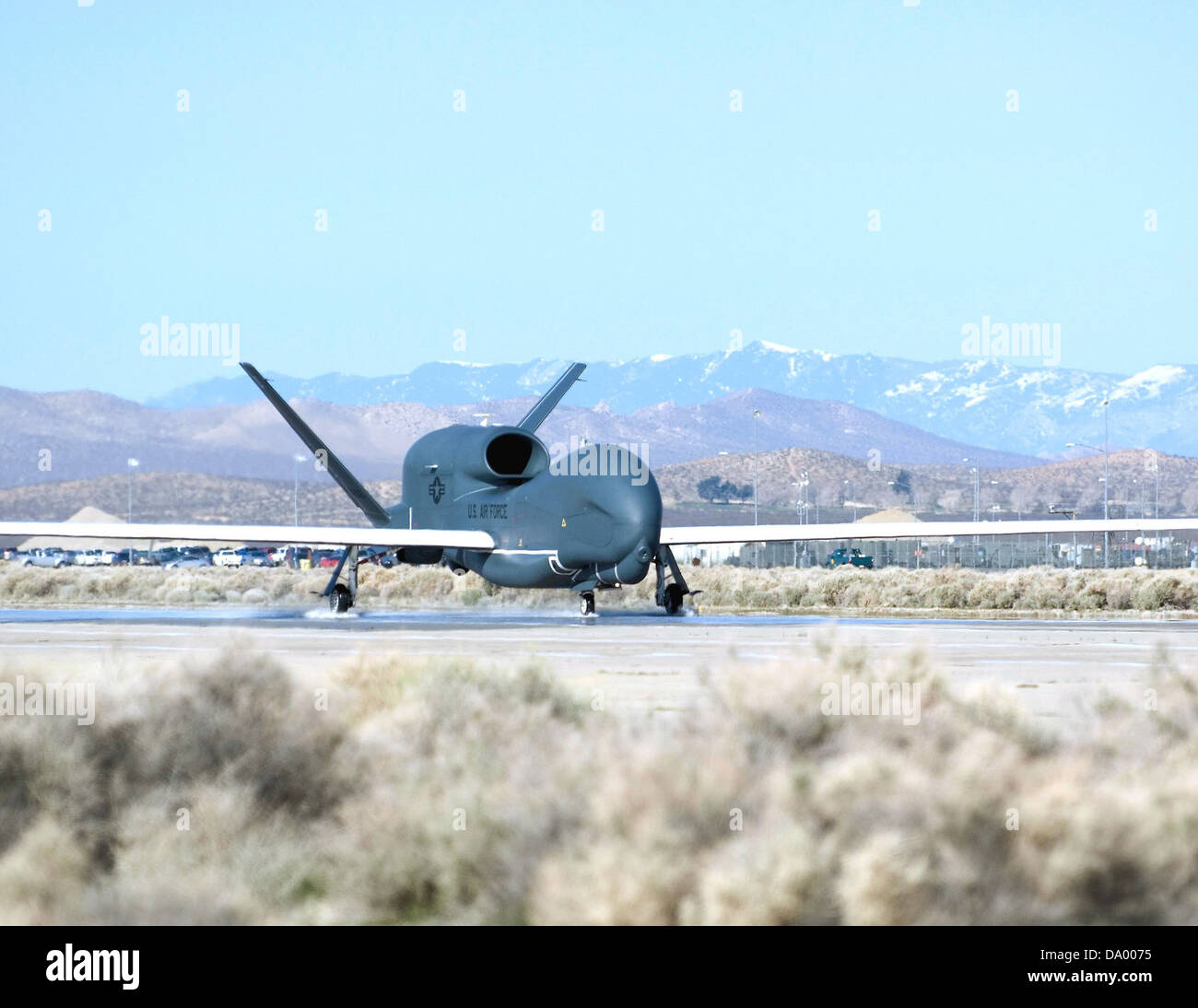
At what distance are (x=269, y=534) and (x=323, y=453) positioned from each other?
12.5 feet

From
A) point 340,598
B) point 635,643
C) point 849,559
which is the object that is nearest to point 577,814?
point 635,643

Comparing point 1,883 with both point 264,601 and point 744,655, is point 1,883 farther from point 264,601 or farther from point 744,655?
point 264,601

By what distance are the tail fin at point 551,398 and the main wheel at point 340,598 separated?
7.52m

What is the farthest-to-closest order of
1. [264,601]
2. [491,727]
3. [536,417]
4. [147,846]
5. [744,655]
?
1. [264,601]
2. [536,417]
3. [744,655]
4. [491,727]
5. [147,846]

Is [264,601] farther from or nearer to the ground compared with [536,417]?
nearer to the ground

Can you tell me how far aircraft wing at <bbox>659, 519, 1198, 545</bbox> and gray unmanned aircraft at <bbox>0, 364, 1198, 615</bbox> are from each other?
46 mm

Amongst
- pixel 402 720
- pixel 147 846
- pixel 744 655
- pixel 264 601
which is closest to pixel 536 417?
pixel 264 601

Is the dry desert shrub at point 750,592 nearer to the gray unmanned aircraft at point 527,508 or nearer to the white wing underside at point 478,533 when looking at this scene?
the gray unmanned aircraft at point 527,508

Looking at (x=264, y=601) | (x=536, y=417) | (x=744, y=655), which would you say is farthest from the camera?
(x=264, y=601)

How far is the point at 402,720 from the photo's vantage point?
1152 cm

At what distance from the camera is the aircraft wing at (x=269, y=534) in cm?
3819

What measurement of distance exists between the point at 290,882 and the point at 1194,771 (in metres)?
5.23

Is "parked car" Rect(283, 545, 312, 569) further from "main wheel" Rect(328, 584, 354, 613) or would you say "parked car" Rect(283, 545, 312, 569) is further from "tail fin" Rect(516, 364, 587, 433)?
"main wheel" Rect(328, 584, 354, 613)

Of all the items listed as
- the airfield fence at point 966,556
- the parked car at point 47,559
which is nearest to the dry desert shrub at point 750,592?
the airfield fence at point 966,556
